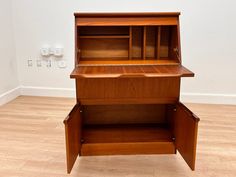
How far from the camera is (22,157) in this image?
1996mm

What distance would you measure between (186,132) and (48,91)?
92.5 inches

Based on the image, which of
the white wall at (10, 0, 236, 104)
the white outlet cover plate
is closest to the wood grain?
the white wall at (10, 0, 236, 104)

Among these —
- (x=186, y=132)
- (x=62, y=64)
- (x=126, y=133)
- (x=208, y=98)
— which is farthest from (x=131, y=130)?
(x=62, y=64)

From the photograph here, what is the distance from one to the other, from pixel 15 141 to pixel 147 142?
117cm

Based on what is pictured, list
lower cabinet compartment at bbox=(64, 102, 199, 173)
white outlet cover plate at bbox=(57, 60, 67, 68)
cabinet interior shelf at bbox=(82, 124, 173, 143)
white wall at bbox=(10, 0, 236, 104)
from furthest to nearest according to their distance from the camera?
white outlet cover plate at bbox=(57, 60, 67, 68) < white wall at bbox=(10, 0, 236, 104) < cabinet interior shelf at bbox=(82, 124, 173, 143) < lower cabinet compartment at bbox=(64, 102, 199, 173)

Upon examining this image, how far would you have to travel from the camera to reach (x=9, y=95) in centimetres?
338

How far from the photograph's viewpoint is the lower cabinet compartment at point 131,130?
171 cm

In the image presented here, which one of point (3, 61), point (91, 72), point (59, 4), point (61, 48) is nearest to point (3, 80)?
point (3, 61)

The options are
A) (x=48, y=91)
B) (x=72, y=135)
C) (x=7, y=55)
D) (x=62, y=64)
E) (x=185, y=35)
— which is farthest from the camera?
(x=48, y=91)

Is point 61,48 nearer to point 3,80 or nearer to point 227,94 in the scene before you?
point 3,80

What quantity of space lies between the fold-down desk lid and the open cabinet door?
10.6 inches

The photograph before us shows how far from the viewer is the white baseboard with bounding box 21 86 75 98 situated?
11.6 ft

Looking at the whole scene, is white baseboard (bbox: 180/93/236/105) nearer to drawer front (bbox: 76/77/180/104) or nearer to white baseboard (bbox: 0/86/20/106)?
drawer front (bbox: 76/77/180/104)

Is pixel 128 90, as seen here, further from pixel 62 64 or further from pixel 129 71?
pixel 62 64
